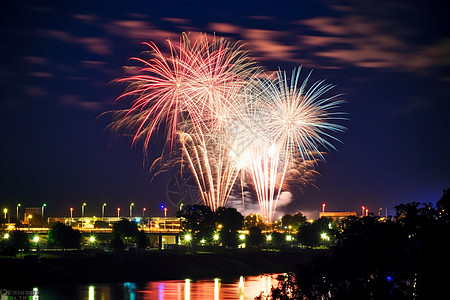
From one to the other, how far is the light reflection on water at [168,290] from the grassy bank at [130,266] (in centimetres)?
374

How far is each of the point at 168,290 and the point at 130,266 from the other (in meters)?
18.1

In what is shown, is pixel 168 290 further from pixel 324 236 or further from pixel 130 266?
pixel 324 236

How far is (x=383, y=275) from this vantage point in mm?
41188

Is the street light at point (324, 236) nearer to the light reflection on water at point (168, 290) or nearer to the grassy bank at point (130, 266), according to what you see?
the grassy bank at point (130, 266)

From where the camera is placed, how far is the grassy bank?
9600cm

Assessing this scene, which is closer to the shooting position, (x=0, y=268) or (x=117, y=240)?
(x=0, y=268)

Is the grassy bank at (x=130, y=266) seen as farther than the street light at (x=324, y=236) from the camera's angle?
No

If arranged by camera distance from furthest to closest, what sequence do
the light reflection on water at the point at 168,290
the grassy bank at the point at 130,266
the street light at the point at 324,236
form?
the street light at the point at 324,236 → the grassy bank at the point at 130,266 → the light reflection on water at the point at 168,290

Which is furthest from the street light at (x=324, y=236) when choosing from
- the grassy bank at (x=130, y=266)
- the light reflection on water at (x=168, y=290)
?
the light reflection on water at (x=168, y=290)

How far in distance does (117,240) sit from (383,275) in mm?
92389

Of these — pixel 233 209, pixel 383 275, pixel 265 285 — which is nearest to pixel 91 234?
pixel 233 209

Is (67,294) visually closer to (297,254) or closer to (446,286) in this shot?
(446,286)

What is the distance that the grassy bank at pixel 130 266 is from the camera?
Result: 96.0 metres

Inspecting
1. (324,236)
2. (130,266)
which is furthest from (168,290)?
(324,236)
